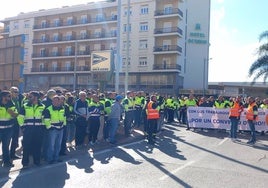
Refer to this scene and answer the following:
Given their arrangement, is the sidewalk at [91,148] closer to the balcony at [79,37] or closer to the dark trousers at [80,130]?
the dark trousers at [80,130]

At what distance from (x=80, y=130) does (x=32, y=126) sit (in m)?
3.15

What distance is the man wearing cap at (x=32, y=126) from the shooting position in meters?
8.56

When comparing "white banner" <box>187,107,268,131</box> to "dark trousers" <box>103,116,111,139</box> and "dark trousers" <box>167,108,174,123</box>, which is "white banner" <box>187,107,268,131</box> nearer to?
"dark trousers" <box>167,108,174,123</box>

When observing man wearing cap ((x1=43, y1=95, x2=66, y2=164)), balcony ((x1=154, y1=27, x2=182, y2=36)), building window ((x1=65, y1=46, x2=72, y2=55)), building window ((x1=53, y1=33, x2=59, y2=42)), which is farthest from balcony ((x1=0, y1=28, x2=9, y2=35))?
man wearing cap ((x1=43, y1=95, x2=66, y2=164))

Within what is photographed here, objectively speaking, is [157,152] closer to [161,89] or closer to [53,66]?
[161,89]

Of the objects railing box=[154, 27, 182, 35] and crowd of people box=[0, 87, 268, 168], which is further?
railing box=[154, 27, 182, 35]

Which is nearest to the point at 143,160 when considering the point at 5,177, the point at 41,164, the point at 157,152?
the point at 157,152

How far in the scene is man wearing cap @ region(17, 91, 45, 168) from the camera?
8.56 metres

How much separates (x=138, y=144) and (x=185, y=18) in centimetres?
4746

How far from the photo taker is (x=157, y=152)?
1112cm

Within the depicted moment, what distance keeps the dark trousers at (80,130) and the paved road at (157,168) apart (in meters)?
0.85

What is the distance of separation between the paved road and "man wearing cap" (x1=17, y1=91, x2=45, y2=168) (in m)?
0.43

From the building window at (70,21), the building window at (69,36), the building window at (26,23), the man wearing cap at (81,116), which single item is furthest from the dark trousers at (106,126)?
the building window at (26,23)

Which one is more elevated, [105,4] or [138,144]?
[105,4]
